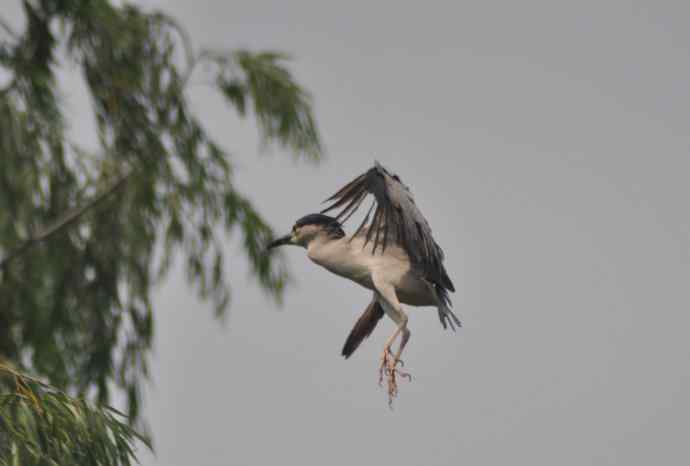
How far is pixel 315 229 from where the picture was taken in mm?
3572

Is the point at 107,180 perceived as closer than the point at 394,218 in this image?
No

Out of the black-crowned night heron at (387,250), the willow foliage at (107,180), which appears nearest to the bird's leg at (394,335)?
the black-crowned night heron at (387,250)

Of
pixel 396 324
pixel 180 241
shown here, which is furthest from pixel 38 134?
pixel 396 324

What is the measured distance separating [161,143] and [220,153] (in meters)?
0.41

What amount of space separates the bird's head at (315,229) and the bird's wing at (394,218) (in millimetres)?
32

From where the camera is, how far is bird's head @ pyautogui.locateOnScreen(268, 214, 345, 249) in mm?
3545

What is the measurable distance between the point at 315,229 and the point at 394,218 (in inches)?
9.3

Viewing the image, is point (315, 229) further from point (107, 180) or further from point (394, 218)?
point (107, 180)

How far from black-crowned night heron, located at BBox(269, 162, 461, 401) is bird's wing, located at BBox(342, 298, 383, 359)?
8.0 inches

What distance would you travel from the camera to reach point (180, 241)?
27.0ft

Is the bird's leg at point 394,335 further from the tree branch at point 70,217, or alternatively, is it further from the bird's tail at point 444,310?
the tree branch at point 70,217

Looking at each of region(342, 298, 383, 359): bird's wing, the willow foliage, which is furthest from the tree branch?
region(342, 298, 383, 359): bird's wing

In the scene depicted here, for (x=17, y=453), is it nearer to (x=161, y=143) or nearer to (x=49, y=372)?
(x=49, y=372)

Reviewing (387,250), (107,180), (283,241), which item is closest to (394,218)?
(387,250)
